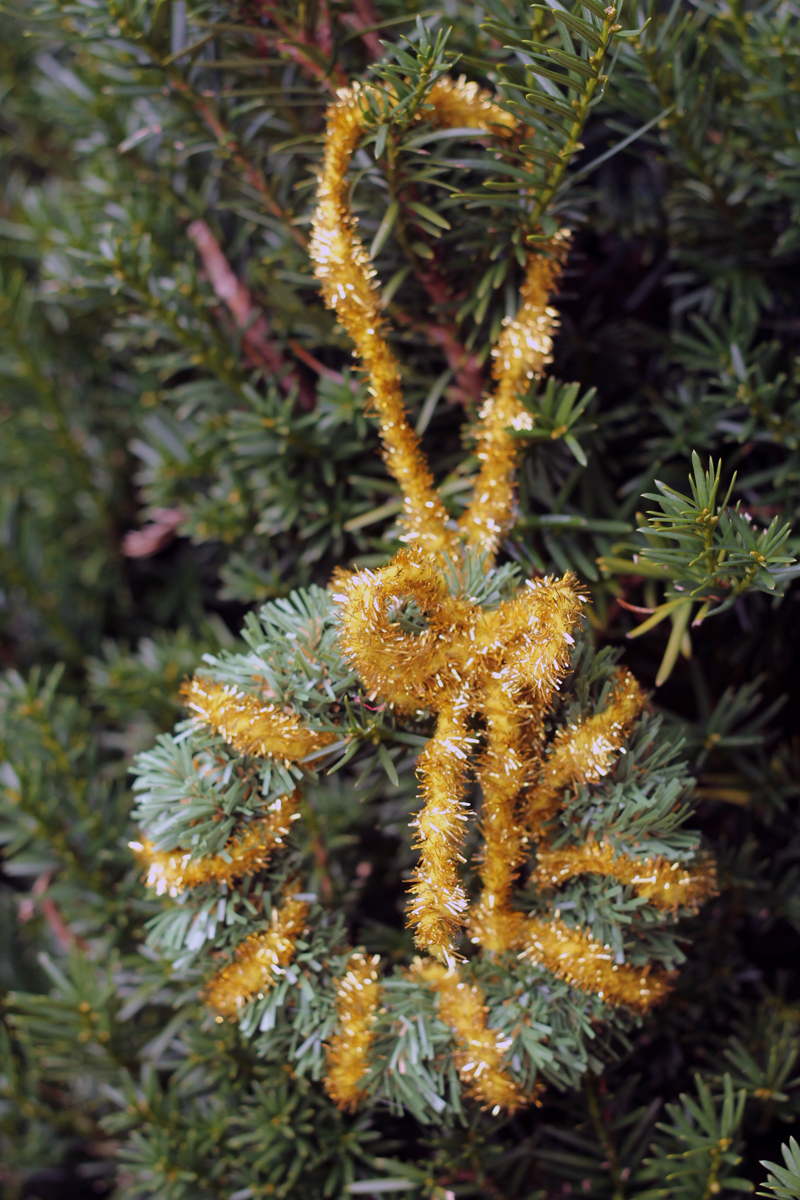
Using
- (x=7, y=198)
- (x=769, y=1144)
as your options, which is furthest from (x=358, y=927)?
(x=7, y=198)

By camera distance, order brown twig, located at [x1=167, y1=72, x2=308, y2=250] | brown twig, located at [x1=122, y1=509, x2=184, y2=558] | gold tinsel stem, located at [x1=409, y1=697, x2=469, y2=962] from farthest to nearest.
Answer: brown twig, located at [x1=122, y1=509, x2=184, y2=558]
brown twig, located at [x1=167, y1=72, x2=308, y2=250]
gold tinsel stem, located at [x1=409, y1=697, x2=469, y2=962]

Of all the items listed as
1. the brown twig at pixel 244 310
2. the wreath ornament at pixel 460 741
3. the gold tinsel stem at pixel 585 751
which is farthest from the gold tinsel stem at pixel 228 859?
the brown twig at pixel 244 310

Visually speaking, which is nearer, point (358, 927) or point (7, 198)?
point (358, 927)

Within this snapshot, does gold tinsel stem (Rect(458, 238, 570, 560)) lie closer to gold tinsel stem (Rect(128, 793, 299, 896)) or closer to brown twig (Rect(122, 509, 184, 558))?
gold tinsel stem (Rect(128, 793, 299, 896))

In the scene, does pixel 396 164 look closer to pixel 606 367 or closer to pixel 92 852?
pixel 606 367

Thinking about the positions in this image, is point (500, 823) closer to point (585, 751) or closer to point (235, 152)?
point (585, 751)

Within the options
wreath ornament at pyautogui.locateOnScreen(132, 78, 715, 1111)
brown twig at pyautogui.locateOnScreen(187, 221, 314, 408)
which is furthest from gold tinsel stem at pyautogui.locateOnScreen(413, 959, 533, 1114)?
brown twig at pyautogui.locateOnScreen(187, 221, 314, 408)

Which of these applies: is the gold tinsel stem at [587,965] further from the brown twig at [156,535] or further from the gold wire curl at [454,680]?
the brown twig at [156,535]

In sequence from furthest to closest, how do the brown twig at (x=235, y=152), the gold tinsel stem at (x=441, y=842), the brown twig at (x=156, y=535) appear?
the brown twig at (x=156, y=535), the brown twig at (x=235, y=152), the gold tinsel stem at (x=441, y=842)
